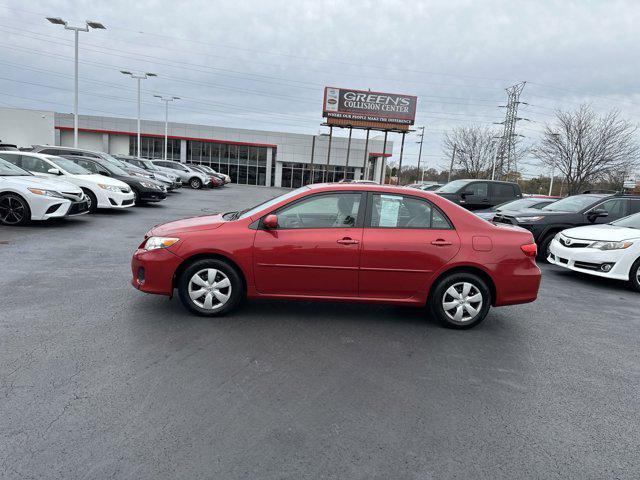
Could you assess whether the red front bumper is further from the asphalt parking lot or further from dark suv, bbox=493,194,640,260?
dark suv, bbox=493,194,640,260

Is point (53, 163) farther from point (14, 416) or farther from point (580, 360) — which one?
point (580, 360)

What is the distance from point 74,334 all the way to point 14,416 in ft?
4.74

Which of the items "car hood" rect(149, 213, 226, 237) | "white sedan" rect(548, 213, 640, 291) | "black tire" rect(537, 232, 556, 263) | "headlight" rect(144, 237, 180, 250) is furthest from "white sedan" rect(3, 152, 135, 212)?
"white sedan" rect(548, 213, 640, 291)

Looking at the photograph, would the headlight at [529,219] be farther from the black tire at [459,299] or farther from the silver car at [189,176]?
the silver car at [189,176]

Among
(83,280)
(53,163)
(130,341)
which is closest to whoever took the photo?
(130,341)

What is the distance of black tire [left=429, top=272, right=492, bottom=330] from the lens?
5.04 metres

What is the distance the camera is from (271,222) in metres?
4.83

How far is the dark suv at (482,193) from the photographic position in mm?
15109

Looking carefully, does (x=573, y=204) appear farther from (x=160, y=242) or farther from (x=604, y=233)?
(x=160, y=242)

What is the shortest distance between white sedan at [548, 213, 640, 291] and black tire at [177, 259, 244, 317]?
6.18 meters

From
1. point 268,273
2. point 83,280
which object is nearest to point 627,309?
point 268,273

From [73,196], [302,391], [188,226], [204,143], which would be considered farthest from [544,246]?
[204,143]

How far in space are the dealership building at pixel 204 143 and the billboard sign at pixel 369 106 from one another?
1348 centimetres

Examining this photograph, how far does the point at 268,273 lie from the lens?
16.1 ft
